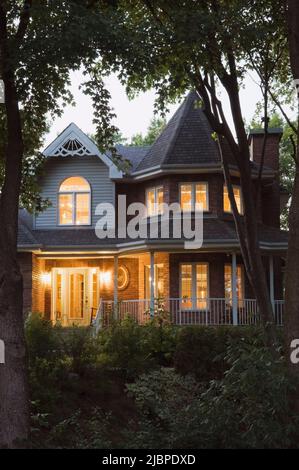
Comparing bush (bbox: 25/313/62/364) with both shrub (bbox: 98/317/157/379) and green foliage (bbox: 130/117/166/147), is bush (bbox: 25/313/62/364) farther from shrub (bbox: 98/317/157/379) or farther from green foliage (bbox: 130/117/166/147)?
green foliage (bbox: 130/117/166/147)

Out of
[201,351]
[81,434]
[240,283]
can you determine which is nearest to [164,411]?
[81,434]

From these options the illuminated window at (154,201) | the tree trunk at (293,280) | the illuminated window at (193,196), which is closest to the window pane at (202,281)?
the illuminated window at (193,196)

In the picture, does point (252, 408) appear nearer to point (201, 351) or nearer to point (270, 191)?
point (201, 351)

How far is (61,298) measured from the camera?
2378cm

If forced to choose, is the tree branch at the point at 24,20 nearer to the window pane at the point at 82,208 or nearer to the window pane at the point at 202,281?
the window pane at the point at 202,281

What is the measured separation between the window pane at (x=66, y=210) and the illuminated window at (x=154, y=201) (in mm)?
2638

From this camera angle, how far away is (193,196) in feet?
73.9

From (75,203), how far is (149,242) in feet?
13.9

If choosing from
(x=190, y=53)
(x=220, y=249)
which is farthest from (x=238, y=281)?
(x=190, y=53)

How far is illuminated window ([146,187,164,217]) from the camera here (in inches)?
905

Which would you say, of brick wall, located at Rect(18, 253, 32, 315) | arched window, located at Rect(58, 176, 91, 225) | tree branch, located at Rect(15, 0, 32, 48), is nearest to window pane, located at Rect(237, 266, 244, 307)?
arched window, located at Rect(58, 176, 91, 225)

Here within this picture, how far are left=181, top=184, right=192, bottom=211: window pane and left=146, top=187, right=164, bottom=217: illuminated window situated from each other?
731mm
